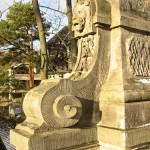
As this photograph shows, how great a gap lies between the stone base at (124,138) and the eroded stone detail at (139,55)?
0.76m

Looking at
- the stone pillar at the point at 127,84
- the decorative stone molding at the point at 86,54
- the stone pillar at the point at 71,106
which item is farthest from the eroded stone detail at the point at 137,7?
the decorative stone molding at the point at 86,54

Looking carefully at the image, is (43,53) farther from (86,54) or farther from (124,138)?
(124,138)

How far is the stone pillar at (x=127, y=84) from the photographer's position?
291 centimetres

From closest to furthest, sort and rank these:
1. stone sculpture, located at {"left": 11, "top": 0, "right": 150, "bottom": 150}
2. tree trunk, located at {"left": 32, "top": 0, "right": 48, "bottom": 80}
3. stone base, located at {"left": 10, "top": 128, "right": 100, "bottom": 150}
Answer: stone base, located at {"left": 10, "top": 128, "right": 100, "bottom": 150} → stone sculpture, located at {"left": 11, "top": 0, "right": 150, "bottom": 150} → tree trunk, located at {"left": 32, "top": 0, "right": 48, "bottom": 80}

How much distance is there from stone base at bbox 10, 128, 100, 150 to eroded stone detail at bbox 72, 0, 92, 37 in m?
1.26

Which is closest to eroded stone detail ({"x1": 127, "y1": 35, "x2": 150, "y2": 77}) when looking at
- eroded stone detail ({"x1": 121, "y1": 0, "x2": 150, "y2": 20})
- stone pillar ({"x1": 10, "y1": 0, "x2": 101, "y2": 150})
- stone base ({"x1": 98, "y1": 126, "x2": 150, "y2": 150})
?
eroded stone detail ({"x1": 121, "y1": 0, "x2": 150, "y2": 20})

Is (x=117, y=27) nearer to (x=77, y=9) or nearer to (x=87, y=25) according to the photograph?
(x=87, y=25)

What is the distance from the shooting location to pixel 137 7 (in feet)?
11.1

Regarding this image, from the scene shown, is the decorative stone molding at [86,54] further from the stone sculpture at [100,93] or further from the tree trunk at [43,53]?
the tree trunk at [43,53]

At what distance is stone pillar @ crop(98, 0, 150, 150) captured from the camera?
2.91 m

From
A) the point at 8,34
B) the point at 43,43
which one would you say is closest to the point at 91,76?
the point at 43,43

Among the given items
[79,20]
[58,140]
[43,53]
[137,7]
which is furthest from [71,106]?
[43,53]

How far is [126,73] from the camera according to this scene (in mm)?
3145

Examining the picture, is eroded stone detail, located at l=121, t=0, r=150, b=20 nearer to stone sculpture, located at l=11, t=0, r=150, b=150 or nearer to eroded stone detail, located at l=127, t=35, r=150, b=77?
stone sculpture, located at l=11, t=0, r=150, b=150
